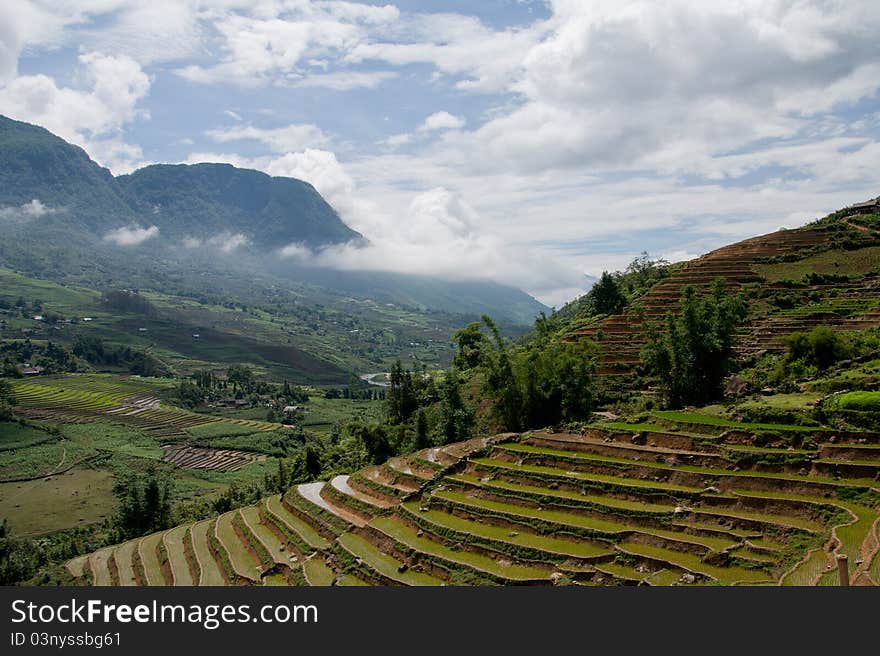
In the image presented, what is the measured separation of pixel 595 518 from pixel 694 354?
1637cm

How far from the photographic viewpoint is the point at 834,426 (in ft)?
82.9


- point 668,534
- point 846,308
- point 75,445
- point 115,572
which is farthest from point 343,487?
point 75,445

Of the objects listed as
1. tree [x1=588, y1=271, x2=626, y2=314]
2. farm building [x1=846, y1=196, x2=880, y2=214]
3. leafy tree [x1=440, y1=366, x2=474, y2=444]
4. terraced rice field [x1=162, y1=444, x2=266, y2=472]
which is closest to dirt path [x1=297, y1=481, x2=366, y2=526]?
leafy tree [x1=440, y1=366, x2=474, y2=444]

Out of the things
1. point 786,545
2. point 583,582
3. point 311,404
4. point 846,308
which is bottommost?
→ point 311,404

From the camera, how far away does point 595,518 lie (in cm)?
2506

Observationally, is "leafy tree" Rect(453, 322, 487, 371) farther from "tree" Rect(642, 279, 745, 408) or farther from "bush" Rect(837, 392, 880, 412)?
"bush" Rect(837, 392, 880, 412)

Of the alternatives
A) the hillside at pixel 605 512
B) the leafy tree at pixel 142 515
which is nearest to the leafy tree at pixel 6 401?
the leafy tree at pixel 142 515

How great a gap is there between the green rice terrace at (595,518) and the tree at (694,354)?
27.1 feet

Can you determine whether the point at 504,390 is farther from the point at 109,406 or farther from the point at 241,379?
the point at 241,379

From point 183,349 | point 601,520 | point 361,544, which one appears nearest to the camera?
point 601,520

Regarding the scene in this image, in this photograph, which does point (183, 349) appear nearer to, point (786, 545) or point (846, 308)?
point (846, 308)

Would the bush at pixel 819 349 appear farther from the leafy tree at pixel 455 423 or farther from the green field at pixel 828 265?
the leafy tree at pixel 455 423

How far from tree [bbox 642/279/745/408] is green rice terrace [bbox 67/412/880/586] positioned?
826 centimetres

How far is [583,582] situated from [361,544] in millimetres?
11084
